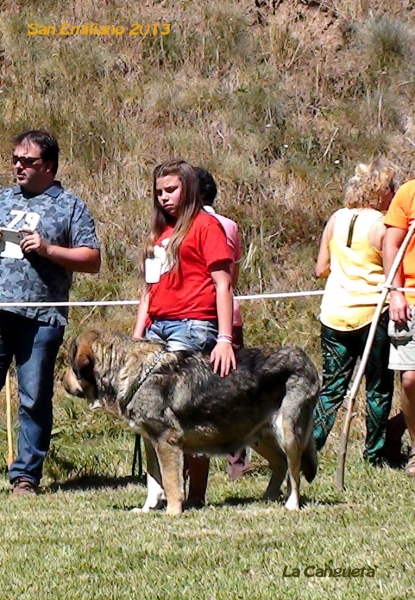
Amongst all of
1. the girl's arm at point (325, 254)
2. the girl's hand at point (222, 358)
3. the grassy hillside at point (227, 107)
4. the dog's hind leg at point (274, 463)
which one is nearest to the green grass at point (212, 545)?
the dog's hind leg at point (274, 463)

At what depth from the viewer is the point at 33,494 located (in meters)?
7.24

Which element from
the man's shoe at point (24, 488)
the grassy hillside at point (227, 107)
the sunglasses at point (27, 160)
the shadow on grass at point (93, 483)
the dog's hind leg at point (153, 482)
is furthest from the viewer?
the grassy hillside at point (227, 107)

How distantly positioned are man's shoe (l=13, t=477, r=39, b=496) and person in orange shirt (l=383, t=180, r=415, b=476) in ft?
8.45

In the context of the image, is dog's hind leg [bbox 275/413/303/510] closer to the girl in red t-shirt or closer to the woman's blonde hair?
the girl in red t-shirt

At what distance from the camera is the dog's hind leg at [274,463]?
268 inches

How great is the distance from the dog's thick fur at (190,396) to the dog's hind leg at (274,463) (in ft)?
0.97

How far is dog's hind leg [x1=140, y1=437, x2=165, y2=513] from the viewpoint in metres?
6.50

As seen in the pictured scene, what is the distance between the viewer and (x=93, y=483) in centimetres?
789

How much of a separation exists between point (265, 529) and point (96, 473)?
277 cm

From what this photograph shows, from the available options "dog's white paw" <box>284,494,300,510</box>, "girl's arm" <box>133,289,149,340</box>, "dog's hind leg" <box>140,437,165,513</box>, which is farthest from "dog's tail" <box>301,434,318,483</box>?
"girl's arm" <box>133,289,149,340</box>

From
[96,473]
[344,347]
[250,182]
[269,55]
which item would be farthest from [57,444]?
[269,55]

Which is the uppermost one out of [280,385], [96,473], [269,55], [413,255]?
[269,55]

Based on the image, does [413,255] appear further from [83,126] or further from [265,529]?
[83,126]

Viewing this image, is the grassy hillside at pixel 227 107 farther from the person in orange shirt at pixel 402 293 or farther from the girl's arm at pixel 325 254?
the person in orange shirt at pixel 402 293
